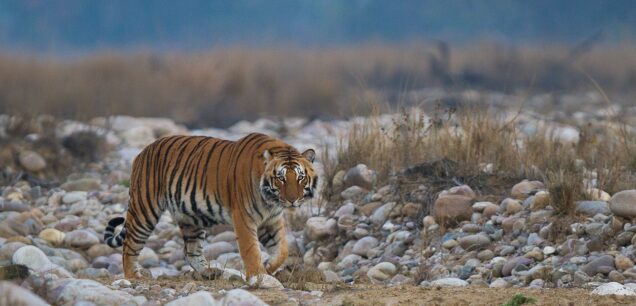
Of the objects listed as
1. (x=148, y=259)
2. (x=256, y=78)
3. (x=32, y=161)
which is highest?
(x=256, y=78)

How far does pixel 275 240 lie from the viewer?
10383mm

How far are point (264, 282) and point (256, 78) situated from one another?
2258 cm

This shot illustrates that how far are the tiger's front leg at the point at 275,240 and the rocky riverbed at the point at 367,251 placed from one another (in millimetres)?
134

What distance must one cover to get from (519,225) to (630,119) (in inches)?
459

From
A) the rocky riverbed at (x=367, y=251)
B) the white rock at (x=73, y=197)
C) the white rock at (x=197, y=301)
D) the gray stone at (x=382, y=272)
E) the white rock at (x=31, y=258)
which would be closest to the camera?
the white rock at (x=197, y=301)

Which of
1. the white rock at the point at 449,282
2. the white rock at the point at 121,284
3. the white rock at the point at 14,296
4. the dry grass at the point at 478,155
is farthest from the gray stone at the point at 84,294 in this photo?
the dry grass at the point at 478,155

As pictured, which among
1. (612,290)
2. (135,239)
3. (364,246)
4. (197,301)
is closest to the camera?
(197,301)

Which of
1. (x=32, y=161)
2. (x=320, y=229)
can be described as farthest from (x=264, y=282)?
(x=32, y=161)

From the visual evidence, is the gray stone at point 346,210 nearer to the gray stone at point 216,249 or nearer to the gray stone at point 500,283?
the gray stone at point 216,249

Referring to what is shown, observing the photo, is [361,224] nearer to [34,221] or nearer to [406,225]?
[406,225]

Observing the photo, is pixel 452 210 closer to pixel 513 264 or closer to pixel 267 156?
pixel 513 264

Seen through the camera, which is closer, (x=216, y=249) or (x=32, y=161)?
(x=216, y=249)

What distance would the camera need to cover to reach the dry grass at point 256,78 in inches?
1048

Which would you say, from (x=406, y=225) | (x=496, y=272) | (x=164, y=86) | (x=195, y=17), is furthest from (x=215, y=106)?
(x=195, y=17)
